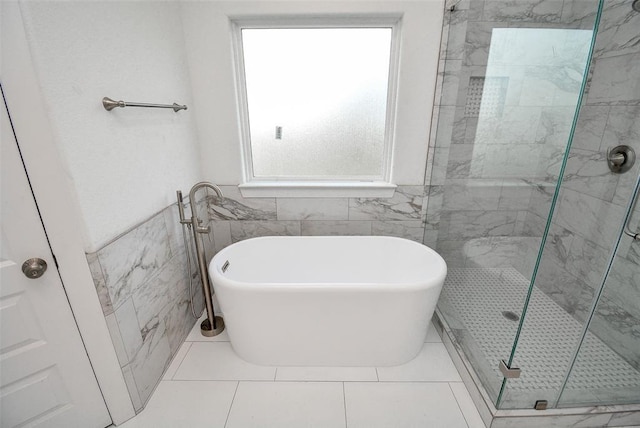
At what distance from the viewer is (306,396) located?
4.78 feet

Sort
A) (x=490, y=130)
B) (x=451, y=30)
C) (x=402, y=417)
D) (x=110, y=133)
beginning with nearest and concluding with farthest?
1. (x=110, y=133)
2. (x=402, y=417)
3. (x=451, y=30)
4. (x=490, y=130)

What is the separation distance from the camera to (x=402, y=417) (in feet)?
4.44

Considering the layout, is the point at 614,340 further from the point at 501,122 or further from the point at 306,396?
the point at 306,396

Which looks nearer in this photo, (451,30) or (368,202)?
(451,30)

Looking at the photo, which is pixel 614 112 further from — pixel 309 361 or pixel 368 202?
pixel 309 361

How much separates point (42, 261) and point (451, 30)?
239 cm

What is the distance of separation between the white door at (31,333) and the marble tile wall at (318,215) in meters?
1.17

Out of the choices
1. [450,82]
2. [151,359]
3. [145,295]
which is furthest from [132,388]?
[450,82]

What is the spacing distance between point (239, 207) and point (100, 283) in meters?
1.12

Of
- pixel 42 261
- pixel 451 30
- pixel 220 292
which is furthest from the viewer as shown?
pixel 451 30

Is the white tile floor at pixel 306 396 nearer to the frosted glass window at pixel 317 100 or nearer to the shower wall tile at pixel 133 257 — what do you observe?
the shower wall tile at pixel 133 257

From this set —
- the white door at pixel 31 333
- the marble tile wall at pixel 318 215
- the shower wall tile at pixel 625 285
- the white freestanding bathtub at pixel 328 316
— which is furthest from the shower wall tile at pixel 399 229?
the white door at pixel 31 333

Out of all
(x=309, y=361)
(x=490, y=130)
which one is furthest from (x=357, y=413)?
(x=490, y=130)

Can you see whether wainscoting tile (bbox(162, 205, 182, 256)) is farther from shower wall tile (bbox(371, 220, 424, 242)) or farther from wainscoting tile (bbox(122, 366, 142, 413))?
shower wall tile (bbox(371, 220, 424, 242))
